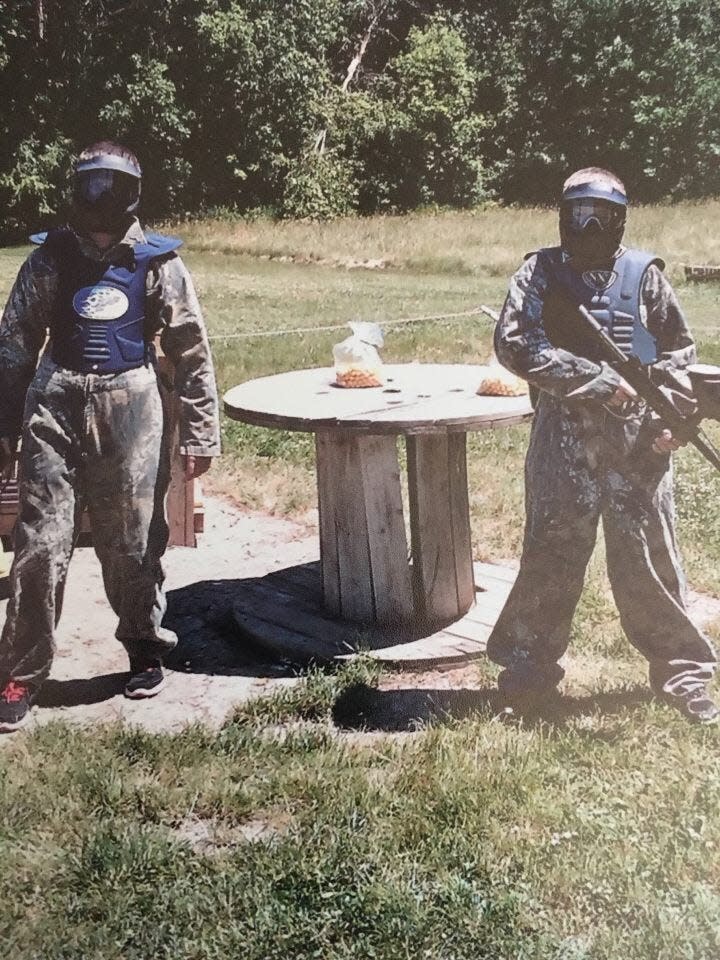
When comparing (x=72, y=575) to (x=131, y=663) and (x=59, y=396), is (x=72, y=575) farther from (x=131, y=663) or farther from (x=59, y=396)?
(x=59, y=396)

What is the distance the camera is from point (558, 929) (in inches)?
92.4

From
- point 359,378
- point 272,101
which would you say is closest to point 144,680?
point 359,378

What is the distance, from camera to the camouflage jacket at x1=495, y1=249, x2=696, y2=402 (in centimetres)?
304

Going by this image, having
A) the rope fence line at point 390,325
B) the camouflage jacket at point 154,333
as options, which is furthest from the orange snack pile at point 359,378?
the rope fence line at point 390,325

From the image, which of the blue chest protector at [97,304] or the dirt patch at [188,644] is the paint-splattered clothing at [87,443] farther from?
the dirt patch at [188,644]

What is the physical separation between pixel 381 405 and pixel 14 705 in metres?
1.64

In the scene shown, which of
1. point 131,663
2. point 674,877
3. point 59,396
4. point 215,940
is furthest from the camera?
point 131,663

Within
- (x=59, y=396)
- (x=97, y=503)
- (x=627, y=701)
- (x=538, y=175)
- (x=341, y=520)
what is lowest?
(x=627, y=701)

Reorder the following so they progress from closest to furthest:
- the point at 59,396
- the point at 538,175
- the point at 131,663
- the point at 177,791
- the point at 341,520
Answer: the point at 177,791 → the point at 59,396 → the point at 131,663 → the point at 341,520 → the point at 538,175

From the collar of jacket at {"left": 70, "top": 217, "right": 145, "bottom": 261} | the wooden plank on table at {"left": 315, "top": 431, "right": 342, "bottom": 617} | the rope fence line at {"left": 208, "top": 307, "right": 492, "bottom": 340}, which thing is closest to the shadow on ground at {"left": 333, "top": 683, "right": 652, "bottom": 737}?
the wooden plank on table at {"left": 315, "top": 431, "right": 342, "bottom": 617}

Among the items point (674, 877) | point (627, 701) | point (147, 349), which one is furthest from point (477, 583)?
point (674, 877)

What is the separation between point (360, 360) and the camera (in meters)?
4.23

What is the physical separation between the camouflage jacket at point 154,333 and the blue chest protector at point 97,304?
1.3 inches

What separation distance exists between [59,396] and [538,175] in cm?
335
